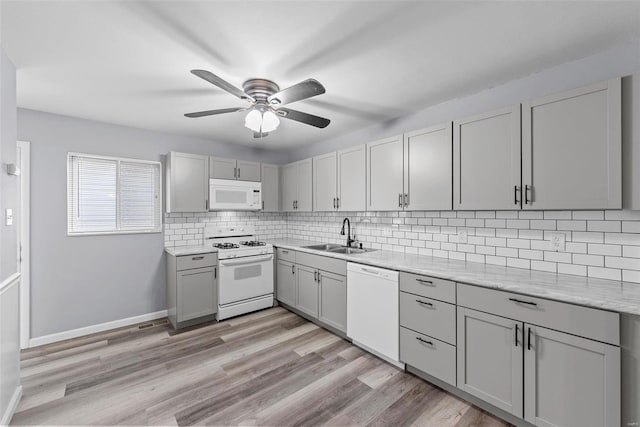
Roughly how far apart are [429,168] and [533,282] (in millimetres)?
1236

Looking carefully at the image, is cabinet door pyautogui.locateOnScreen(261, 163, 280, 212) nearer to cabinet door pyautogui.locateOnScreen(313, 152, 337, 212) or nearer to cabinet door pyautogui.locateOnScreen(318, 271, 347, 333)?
cabinet door pyautogui.locateOnScreen(313, 152, 337, 212)

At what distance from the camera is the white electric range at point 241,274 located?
11.7ft

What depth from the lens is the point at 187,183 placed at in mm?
3590

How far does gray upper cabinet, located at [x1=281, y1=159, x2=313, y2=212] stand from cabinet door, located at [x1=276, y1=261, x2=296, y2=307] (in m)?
0.87

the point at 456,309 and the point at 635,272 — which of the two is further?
the point at 456,309

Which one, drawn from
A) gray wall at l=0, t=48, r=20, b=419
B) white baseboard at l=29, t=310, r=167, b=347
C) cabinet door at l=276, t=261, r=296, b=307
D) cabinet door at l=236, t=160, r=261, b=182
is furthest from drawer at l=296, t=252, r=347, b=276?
gray wall at l=0, t=48, r=20, b=419

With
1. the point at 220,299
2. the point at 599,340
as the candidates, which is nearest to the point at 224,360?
the point at 220,299

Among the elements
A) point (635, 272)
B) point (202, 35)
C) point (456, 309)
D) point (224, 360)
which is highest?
point (202, 35)

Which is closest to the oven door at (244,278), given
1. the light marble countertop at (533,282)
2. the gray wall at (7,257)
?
the light marble countertop at (533,282)

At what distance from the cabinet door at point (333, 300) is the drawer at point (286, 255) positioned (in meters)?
0.58

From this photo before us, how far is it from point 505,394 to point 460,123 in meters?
2.05

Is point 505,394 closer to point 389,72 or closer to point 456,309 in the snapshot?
point 456,309

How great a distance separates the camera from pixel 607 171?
1.70m

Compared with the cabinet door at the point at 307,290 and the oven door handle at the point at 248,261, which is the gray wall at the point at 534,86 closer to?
the cabinet door at the point at 307,290
